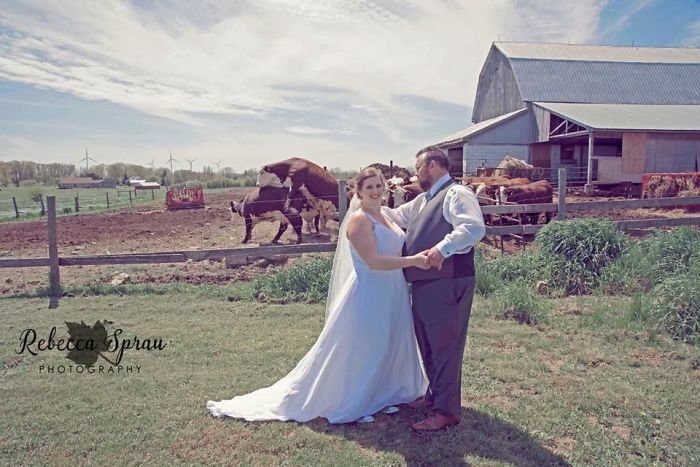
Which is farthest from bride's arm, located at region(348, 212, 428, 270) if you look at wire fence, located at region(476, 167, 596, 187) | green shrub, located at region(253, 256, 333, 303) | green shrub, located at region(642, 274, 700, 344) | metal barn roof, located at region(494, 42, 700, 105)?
A: metal barn roof, located at region(494, 42, 700, 105)

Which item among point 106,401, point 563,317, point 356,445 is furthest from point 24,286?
point 563,317

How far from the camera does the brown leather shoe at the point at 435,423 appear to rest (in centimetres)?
304

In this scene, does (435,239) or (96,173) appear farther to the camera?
(96,173)

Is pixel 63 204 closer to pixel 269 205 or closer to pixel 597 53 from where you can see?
pixel 269 205

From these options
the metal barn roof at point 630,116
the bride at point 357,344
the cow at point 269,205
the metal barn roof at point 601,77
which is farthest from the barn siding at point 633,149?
the bride at point 357,344

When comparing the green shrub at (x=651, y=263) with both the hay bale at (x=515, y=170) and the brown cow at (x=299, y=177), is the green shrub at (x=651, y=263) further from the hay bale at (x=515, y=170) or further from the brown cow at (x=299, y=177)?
the hay bale at (x=515, y=170)

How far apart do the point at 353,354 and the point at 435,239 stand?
98cm

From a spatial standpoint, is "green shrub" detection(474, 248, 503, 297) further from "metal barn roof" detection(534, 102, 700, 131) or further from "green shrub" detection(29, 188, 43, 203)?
"green shrub" detection(29, 188, 43, 203)

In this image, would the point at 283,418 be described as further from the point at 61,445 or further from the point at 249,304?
the point at 249,304

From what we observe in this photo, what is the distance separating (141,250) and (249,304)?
4.92m

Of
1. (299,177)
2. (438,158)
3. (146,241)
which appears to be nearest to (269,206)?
(299,177)

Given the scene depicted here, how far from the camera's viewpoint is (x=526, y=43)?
30703 millimetres

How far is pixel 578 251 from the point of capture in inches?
261

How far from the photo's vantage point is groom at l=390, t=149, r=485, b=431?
113 inches
